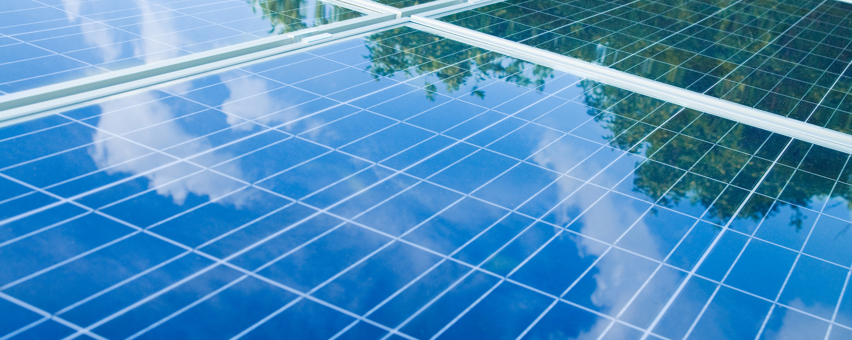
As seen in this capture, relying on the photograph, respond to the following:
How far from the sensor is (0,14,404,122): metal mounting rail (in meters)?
5.32

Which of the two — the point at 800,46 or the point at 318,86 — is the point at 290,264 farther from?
the point at 800,46

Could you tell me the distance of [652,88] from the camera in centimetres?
724

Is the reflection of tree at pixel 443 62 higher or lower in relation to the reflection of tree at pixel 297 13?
lower

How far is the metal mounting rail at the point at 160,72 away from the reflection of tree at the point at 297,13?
477mm

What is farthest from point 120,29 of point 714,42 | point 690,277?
point 714,42

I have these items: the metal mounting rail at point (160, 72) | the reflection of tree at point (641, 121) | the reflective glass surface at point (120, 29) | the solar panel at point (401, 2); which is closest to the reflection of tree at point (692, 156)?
the reflection of tree at point (641, 121)

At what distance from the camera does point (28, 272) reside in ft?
11.8

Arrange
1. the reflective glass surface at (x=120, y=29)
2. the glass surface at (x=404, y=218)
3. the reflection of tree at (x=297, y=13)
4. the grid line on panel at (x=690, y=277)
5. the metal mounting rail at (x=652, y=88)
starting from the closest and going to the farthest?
1. the glass surface at (x=404, y=218)
2. the grid line on panel at (x=690, y=277)
3. the reflective glass surface at (x=120, y=29)
4. the metal mounting rail at (x=652, y=88)
5. the reflection of tree at (x=297, y=13)

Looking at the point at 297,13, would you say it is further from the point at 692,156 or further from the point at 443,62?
the point at 692,156

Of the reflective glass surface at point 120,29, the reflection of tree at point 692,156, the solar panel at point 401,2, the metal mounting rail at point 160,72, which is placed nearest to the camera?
the reflection of tree at point 692,156

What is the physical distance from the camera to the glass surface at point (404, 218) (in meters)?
3.66

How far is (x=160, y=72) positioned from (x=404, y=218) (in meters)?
2.87

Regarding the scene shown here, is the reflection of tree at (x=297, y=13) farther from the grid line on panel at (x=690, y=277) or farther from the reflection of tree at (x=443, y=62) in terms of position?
the grid line on panel at (x=690, y=277)

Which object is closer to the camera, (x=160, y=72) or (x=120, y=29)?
(x=160, y=72)
